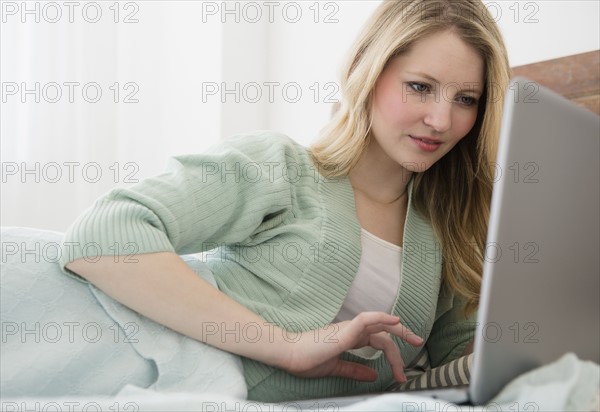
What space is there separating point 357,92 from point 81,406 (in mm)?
787

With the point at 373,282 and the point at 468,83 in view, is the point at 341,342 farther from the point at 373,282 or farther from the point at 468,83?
the point at 468,83

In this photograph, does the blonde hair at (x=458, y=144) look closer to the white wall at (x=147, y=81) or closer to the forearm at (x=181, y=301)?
the forearm at (x=181, y=301)

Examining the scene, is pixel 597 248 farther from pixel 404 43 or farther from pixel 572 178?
pixel 404 43

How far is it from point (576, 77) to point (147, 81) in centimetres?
158

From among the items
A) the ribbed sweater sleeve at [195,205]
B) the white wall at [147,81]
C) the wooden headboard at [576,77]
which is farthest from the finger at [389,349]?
the white wall at [147,81]

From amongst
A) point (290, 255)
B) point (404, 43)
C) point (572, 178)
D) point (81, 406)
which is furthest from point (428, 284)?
point (81, 406)

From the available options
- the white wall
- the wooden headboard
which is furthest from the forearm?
the white wall

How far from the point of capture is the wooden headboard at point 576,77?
1339 millimetres

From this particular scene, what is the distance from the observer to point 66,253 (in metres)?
0.85

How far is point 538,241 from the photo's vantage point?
651 millimetres

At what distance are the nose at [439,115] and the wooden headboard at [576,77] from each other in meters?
0.40

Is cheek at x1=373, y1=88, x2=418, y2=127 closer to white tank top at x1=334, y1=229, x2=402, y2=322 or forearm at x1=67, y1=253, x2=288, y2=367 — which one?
white tank top at x1=334, y1=229, x2=402, y2=322

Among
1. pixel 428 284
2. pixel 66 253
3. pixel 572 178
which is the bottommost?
pixel 428 284

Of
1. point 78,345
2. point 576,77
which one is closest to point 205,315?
point 78,345
